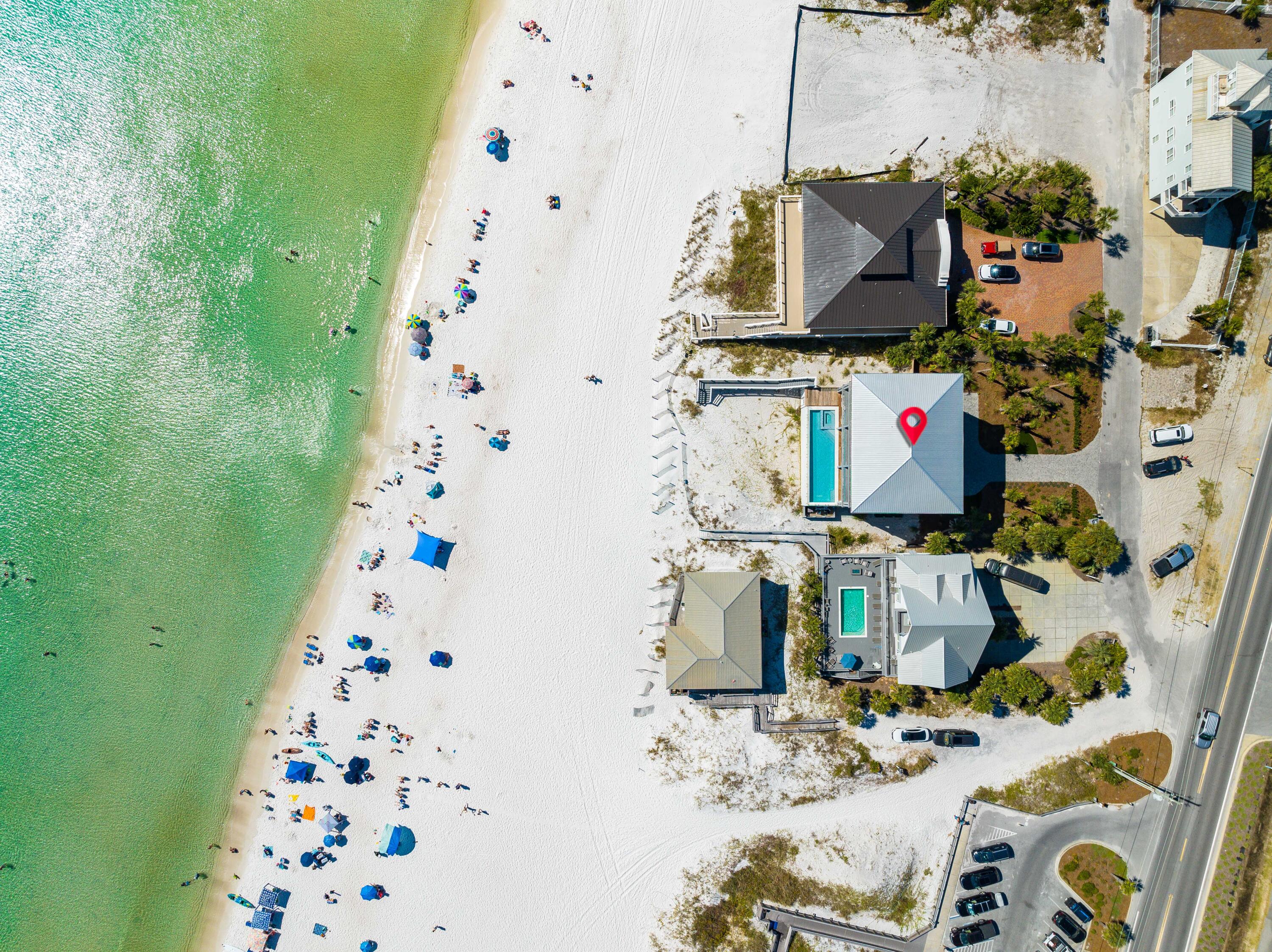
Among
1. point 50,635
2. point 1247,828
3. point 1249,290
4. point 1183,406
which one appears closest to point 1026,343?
point 1183,406

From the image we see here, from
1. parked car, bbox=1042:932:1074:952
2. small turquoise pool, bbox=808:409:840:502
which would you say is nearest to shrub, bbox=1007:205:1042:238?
small turquoise pool, bbox=808:409:840:502

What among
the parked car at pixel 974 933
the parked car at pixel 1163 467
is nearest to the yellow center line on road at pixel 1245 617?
the parked car at pixel 1163 467

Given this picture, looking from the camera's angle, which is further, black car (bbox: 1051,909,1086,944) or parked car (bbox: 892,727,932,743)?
parked car (bbox: 892,727,932,743)

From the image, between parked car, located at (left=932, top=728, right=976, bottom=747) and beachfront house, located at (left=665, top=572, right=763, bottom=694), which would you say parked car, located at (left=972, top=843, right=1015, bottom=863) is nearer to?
parked car, located at (left=932, top=728, right=976, bottom=747)

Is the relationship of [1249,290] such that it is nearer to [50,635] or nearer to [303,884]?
[303,884]

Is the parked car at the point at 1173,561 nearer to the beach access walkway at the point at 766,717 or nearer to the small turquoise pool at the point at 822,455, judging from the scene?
the small turquoise pool at the point at 822,455

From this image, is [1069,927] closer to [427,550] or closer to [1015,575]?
[1015,575]
